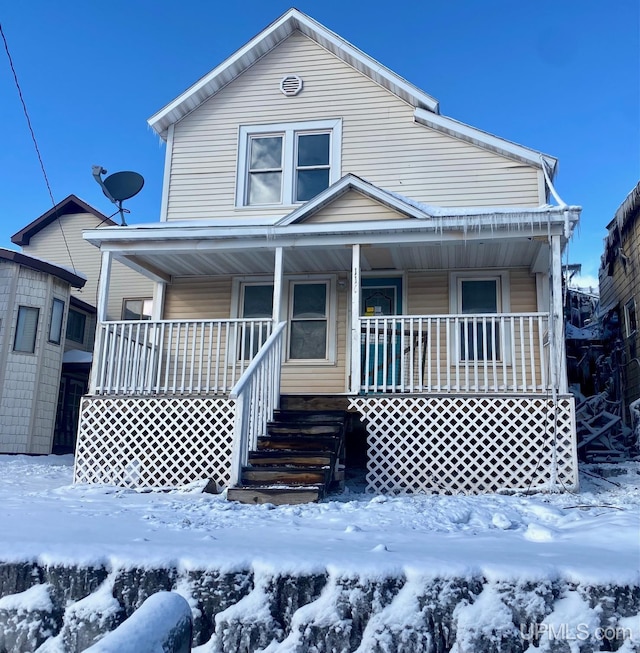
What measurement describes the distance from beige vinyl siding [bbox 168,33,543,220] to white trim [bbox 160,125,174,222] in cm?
7

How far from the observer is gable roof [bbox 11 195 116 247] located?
17656 millimetres

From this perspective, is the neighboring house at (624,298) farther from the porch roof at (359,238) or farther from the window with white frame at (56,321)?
the window with white frame at (56,321)

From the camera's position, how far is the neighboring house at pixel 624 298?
11484 mm

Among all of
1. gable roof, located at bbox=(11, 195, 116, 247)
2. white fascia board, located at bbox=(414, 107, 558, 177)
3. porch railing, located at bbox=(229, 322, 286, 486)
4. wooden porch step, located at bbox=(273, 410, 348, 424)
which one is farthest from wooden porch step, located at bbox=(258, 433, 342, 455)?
gable roof, located at bbox=(11, 195, 116, 247)

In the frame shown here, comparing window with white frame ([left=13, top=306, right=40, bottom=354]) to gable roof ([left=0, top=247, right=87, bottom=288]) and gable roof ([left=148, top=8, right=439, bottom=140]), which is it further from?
gable roof ([left=148, top=8, right=439, bottom=140])

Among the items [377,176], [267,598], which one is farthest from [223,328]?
[267,598]

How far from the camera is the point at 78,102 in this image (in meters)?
20.4

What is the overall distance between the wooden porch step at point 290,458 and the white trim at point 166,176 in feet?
17.7

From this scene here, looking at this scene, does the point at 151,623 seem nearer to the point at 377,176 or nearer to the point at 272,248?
the point at 272,248

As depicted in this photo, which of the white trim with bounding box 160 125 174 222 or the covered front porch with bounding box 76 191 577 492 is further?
the white trim with bounding box 160 125 174 222

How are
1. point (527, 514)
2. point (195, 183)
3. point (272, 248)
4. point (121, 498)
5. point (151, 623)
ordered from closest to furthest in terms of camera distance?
point (151, 623)
point (527, 514)
point (121, 498)
point (272, 248)
point (195, 183)

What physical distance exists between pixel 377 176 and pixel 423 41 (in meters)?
12.9

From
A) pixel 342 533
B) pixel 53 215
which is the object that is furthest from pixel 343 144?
pixel 53 215

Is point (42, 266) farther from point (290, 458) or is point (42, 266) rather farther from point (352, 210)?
point (290, 458)
